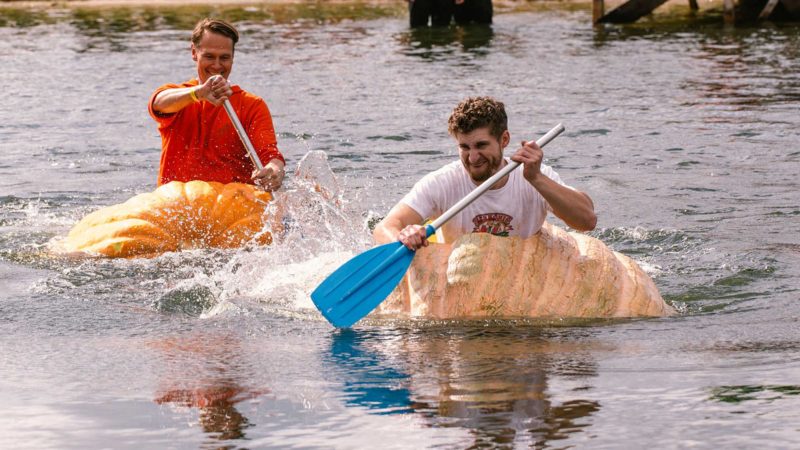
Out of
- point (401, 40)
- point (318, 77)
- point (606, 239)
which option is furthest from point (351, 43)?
point (606, 239)

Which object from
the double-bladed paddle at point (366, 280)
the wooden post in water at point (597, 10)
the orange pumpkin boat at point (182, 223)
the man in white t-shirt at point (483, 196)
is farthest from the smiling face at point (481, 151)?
the wooden post in water at point (597, 10)

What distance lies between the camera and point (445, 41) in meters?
22.8

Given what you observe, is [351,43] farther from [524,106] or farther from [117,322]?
[117,322]

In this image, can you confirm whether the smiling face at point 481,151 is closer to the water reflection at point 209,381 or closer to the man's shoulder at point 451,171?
the man's shoulder at point 451,171

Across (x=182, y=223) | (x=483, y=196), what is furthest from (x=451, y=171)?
(x=182, y=223)

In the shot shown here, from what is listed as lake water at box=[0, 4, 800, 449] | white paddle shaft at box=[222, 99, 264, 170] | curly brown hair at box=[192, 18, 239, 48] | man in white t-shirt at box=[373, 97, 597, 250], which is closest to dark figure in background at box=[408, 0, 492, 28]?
lake water at box=[0, 4, 800, 449]

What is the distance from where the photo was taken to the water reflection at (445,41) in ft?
68.7

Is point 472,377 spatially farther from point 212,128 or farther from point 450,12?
point 450,12

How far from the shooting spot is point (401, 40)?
22688 mm

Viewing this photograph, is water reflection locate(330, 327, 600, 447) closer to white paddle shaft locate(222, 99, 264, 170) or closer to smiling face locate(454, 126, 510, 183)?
smiling face locate(454, 126, 510, 183)

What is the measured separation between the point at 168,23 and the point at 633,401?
22381 millimetres

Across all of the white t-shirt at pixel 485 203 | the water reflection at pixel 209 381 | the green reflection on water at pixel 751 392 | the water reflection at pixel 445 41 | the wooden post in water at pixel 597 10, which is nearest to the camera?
the water reflection at pixel 209 381

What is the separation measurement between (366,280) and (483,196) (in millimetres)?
717

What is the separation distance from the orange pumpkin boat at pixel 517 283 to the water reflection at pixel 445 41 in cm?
1350
